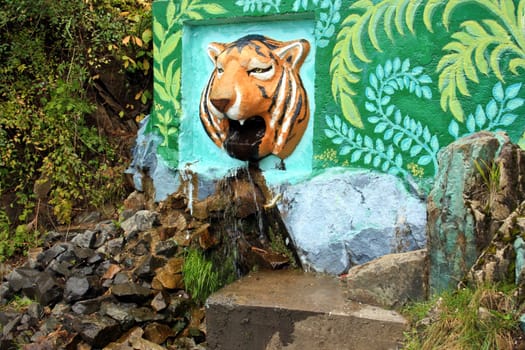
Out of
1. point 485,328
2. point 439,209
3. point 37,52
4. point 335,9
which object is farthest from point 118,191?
point 485,328

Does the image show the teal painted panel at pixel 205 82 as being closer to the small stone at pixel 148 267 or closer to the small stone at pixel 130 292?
the small stone at pixel 148 267

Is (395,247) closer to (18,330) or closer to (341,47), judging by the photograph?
(341,47)

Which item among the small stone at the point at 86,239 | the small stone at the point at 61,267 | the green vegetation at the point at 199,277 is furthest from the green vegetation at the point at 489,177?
the small stone at the point at 86,239

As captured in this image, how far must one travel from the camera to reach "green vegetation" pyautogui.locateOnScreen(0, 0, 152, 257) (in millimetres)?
5770

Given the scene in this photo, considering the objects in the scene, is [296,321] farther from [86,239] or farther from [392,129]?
[86,239]

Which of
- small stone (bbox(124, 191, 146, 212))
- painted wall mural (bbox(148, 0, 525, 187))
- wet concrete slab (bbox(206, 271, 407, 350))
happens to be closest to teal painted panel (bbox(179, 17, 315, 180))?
painted wall mural (bbox(148, 0, 525, 187))

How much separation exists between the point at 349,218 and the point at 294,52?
1.55m

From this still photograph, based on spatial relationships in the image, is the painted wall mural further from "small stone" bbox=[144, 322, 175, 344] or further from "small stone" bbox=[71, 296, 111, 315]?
"small stone" bbox=[71, 296, 111, 315]

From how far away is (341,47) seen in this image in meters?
4.44

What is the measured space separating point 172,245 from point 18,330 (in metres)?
1.43

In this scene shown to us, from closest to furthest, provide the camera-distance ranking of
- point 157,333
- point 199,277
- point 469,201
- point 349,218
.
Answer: point 469,201
point 157,333
point 349,218
point 199,277

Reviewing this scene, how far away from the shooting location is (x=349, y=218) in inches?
174

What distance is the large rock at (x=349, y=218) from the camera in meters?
4.22

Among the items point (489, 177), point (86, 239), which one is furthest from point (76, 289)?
point (489, 177)
